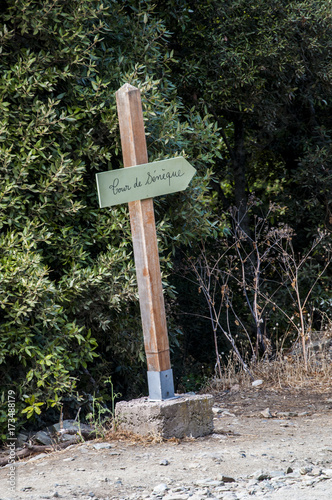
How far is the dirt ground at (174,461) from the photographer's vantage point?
12.4ft

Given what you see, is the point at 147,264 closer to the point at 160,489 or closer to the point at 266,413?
the point at 160,489

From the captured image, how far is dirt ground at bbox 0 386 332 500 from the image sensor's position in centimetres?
378

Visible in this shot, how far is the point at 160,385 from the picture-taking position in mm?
4656

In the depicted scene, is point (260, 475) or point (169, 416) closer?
point (260, 475)

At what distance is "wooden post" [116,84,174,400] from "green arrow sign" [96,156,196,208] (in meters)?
0.09

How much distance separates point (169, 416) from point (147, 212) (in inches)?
57.5

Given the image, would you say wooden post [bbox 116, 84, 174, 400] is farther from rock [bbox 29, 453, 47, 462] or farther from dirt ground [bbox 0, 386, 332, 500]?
rock [bbox 29, 453, 47, 462]

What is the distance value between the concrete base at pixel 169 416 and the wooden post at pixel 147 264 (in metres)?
0.12

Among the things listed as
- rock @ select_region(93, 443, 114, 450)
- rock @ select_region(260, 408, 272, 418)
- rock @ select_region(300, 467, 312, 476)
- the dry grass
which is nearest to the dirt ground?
rock @ select_region(93, 443, 114, 450)

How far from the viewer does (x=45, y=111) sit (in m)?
5.50

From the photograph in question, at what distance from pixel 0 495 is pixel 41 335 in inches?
70.3

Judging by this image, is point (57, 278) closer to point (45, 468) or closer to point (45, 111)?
point (45, 111)

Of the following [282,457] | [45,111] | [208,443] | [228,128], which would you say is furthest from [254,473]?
[228,128]

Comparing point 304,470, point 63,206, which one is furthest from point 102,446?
point 63,206
